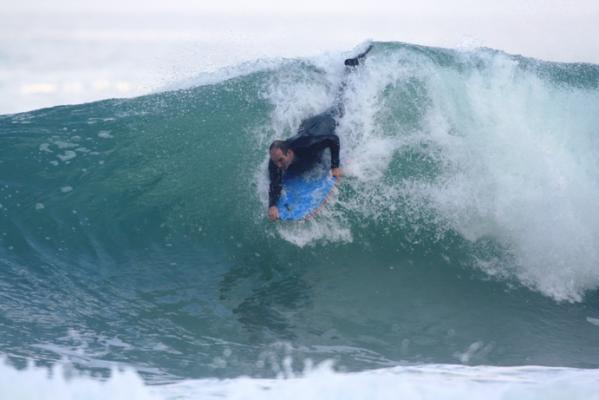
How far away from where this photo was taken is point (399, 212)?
7984 mm

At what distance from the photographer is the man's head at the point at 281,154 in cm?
668

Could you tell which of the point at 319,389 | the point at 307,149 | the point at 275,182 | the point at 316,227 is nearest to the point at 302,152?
the point at 307,149

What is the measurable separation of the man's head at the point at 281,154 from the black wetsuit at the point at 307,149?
0.48 feet

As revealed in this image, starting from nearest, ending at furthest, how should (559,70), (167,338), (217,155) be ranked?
(167,338) < (217,155) < (559,70)

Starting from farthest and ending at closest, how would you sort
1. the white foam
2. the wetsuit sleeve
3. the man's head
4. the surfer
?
the wetsuit sleeve, the surfer, the man's head, the white foam

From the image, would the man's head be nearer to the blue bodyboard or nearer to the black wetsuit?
the black wetsuit

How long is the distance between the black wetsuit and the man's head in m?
0.15

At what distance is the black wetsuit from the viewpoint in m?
7.02

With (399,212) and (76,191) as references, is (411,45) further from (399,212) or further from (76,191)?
(76,191)

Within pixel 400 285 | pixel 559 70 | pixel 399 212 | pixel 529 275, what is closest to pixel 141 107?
pixel 399 212

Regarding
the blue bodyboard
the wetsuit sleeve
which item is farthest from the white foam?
the blue bodyboard

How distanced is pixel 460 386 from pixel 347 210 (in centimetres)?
408

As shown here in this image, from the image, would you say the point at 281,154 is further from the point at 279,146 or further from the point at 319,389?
the point at 319,389

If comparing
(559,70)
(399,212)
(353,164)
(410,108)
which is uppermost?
(559,70)
